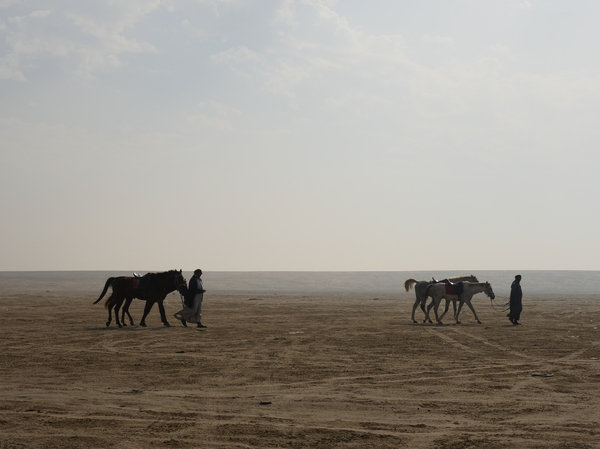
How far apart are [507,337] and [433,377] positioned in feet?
26.8

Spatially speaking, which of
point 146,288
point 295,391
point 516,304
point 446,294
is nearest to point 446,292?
Result: point 446,294

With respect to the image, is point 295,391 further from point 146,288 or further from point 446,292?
point 446,292

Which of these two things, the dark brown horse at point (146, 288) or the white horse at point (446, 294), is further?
the white horse at point (446, 294)

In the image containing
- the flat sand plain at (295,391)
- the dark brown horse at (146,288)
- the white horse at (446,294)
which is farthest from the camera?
the white horse at (446,294)

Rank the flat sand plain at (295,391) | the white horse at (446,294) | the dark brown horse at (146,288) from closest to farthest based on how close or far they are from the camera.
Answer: the flat sand plain at (295,391) → the dark brown horse at (146,288) → the white horse at (446,294)

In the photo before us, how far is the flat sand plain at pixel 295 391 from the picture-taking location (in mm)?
7074

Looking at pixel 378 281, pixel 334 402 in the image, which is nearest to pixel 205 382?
pixel 334 402

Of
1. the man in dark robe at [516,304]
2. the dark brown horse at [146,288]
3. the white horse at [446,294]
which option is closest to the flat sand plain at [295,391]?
the dark brown horse at [146,288]

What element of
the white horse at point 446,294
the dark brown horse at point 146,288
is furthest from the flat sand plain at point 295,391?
the white horse at point 446,294

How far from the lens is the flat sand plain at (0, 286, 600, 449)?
23.2 feet

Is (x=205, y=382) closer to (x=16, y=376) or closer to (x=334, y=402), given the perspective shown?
(x=334, y=402)

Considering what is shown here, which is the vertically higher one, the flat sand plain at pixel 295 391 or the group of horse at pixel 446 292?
the group of horse at pixel 446 292

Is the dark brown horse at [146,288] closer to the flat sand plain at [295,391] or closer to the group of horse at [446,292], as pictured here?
the flat sand plain at [295,391]

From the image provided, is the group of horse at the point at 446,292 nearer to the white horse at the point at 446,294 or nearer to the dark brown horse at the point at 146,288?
the white horse at the point at 446,294
